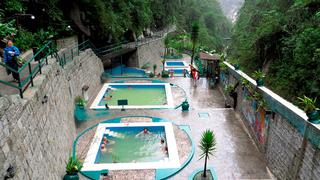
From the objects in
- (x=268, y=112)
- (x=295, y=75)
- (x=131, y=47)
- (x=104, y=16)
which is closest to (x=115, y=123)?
(x=268, y=112)

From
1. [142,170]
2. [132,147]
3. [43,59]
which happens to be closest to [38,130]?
[43,59]

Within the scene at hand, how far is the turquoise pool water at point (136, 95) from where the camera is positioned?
15.1 m

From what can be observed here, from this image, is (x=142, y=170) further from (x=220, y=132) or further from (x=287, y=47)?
(x=287, y=47)

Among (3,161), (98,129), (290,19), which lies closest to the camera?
(3,161)

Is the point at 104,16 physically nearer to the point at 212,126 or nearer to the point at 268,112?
the point at 212,126

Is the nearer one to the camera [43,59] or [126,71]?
[43,59]

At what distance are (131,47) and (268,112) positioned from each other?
1854 cm

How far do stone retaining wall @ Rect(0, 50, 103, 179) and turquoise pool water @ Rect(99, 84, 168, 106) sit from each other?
4.61 metres

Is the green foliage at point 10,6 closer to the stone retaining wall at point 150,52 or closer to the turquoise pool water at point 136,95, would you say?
the turquoise pool water at point 136,95

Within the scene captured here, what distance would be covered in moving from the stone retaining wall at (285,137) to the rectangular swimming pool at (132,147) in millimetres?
3319

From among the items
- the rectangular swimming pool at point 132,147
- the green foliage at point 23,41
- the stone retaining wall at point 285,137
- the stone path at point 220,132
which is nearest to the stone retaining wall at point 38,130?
Result: the rectangular swimming pool at point 132,147

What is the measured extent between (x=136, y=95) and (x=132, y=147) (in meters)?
6.95

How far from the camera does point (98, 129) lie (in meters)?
10.8

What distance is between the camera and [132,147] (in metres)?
9.98
